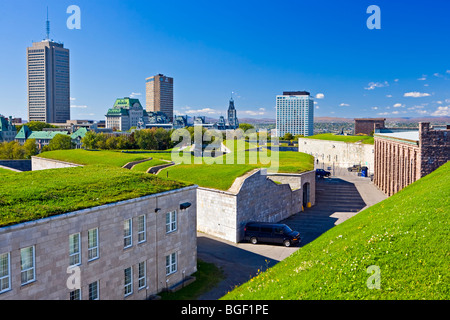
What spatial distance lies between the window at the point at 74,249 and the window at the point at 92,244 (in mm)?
576

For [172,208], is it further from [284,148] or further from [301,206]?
[284,148]

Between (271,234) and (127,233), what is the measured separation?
44.2 feet

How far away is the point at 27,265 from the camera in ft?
44.7

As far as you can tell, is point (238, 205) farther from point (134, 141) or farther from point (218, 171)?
point (134, 141)

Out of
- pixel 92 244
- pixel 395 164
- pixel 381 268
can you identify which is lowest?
pixel 92 244

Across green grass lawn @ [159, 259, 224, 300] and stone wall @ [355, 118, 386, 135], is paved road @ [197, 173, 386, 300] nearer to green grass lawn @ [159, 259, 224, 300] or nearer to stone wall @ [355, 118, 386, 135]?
green grass lawn @ [159, 259, 224, 300]

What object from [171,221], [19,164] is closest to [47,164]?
[19,164]

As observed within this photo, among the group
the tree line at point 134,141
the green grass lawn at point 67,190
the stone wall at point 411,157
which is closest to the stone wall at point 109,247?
the green grass lawn at point 67,190

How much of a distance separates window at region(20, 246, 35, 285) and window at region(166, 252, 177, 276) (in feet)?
25.6

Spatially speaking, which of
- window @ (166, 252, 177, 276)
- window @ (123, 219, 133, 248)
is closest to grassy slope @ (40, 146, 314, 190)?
window @ (166, 252, 177, 276)

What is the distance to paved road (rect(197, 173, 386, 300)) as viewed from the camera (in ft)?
75.2

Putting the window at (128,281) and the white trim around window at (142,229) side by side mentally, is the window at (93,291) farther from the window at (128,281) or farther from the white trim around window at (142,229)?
the white trim around window at (142,229)

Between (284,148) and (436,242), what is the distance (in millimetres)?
72830

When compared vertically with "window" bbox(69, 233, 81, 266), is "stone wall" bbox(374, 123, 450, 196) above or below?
above
